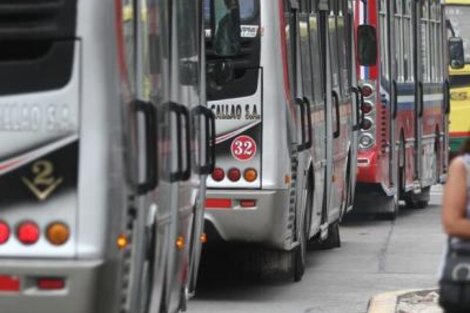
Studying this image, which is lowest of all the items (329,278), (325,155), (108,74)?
(329,278)

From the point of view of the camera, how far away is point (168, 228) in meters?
8.12

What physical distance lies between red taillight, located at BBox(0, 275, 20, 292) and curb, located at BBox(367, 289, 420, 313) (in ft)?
18.0

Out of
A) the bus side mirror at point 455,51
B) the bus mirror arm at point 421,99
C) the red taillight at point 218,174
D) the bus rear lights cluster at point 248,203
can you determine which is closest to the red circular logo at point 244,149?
the red taillight at point 218,174

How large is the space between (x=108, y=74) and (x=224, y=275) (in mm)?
7796

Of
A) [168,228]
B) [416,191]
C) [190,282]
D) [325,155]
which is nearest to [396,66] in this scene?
[416,191]

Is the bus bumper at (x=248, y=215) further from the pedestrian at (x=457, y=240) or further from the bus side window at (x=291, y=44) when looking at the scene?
the pedestrian at (x=457, y=240)

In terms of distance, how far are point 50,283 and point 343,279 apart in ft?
26.0

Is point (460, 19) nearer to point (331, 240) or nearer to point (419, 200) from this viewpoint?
point (419, 200)

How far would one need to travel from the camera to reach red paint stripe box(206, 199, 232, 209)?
11.9 metres

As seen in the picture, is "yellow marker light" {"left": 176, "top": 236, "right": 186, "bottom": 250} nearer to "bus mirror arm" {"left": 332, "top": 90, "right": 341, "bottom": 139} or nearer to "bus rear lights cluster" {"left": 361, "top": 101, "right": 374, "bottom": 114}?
"bus mirror arm" {"left": 332, "top": 90, "right": 341, "bottom": 139}

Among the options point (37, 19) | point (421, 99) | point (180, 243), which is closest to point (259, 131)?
point (180, 243)

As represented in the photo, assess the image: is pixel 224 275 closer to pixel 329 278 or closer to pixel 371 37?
pixel 329 278

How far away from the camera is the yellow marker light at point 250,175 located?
11758 mm

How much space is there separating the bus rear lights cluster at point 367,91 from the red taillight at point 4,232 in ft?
42.4
